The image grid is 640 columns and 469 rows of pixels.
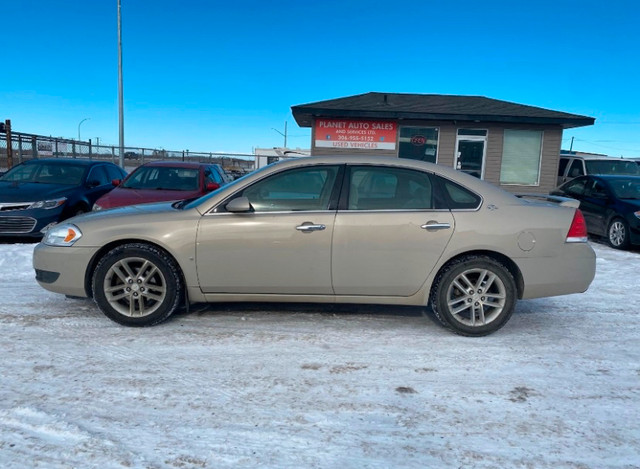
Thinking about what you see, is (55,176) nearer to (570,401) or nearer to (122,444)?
(122,444)

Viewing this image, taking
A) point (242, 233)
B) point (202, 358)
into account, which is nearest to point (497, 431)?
point (202, 358)

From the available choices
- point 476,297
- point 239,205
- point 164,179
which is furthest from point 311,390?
point 164,179

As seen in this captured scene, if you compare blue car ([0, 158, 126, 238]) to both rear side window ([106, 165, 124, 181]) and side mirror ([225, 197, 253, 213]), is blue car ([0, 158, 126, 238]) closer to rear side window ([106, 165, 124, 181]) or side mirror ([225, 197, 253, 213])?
rear side window ([106, 165, 124, 181])

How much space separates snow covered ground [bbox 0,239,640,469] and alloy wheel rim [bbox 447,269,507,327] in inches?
7.7

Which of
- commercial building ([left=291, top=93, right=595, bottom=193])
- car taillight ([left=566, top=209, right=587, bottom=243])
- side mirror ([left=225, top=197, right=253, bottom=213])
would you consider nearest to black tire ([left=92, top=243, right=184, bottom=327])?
side mirror ([left=225, top=197, right=253, bottom=213])

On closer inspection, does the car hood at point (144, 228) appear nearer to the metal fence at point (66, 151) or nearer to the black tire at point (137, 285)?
the black tire at point (137, 285)

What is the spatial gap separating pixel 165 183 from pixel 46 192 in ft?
6.66

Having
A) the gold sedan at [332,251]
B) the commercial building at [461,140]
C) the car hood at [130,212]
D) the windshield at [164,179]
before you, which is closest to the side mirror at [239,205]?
the gold sedan at [332,251]

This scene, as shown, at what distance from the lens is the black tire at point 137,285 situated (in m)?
3.82

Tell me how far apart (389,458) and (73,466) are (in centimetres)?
153

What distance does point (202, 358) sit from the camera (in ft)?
11.0

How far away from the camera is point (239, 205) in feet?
12.3

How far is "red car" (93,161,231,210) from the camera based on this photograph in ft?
24.2

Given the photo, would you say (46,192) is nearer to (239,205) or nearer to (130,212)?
(130,212)
